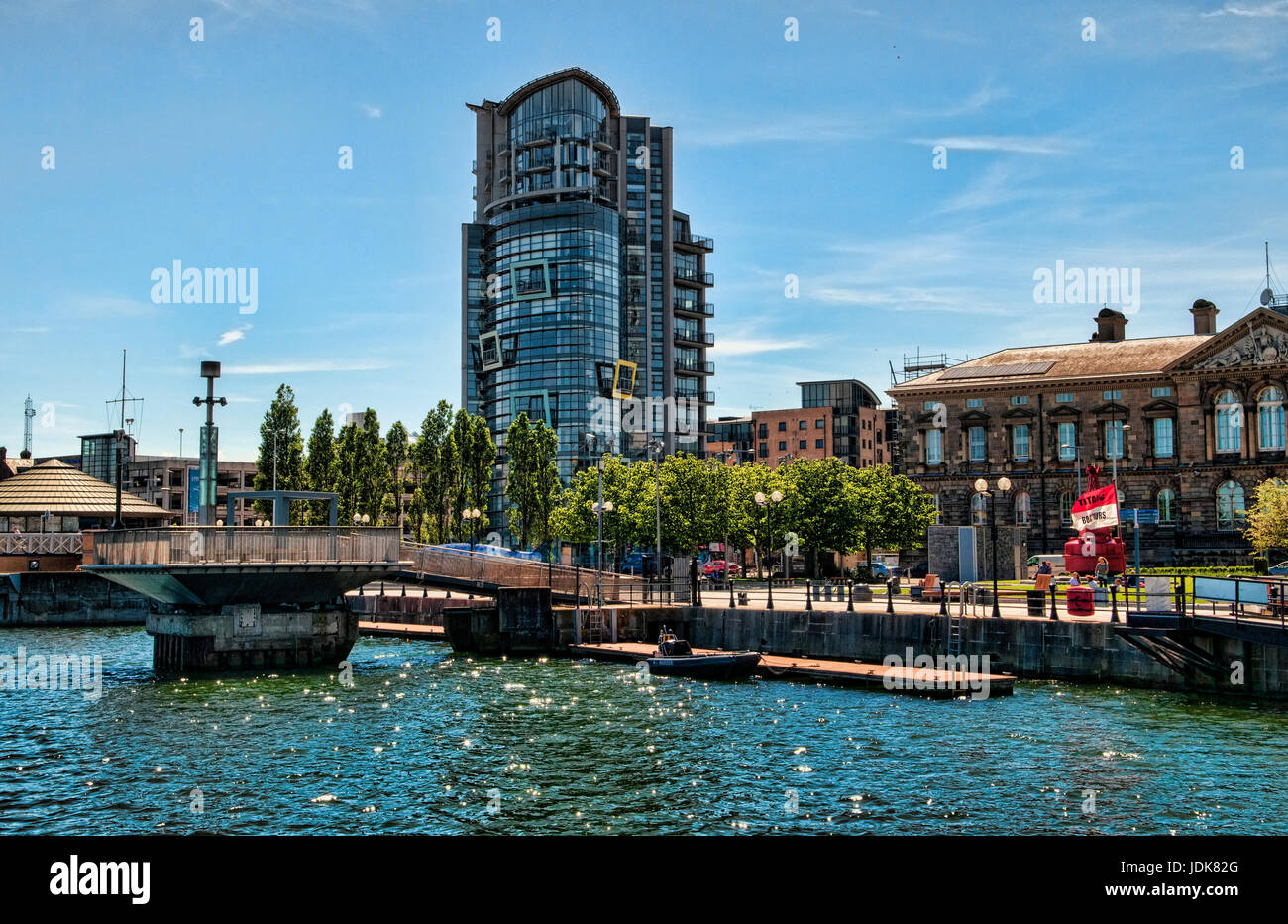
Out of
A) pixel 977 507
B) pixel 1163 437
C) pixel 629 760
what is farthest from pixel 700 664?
pixel 1163 437

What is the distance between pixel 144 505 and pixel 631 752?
7026 cm

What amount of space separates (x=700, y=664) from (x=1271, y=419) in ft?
208

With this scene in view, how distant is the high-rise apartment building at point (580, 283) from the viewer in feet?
456

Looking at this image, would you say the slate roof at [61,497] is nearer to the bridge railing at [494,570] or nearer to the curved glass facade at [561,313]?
the bridge railing at [494,570]

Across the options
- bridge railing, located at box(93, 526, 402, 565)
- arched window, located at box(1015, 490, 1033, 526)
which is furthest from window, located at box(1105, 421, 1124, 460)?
bridge railing, located at box(93, 526, 402, 565)

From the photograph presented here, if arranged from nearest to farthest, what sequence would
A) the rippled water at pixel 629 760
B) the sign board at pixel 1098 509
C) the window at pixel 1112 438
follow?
the rippled water at pixel 629 760, the sign board at pixel 1098 509, the window at pixel 1112 438

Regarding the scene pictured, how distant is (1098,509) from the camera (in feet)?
154

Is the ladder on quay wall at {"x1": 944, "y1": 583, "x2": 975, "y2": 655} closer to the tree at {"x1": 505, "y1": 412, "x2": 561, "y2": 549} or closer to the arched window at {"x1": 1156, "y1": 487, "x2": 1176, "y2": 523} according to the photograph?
the arched window at {"x1": 1156, "y1": 487, "x2": 1176, "y2": 523}

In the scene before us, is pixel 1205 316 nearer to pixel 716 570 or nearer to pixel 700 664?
pixel 716 570

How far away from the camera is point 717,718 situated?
3494cm

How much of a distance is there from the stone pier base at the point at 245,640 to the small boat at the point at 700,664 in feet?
48.7

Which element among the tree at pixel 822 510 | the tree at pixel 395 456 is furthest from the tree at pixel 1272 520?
the tree at pixel 395 456
